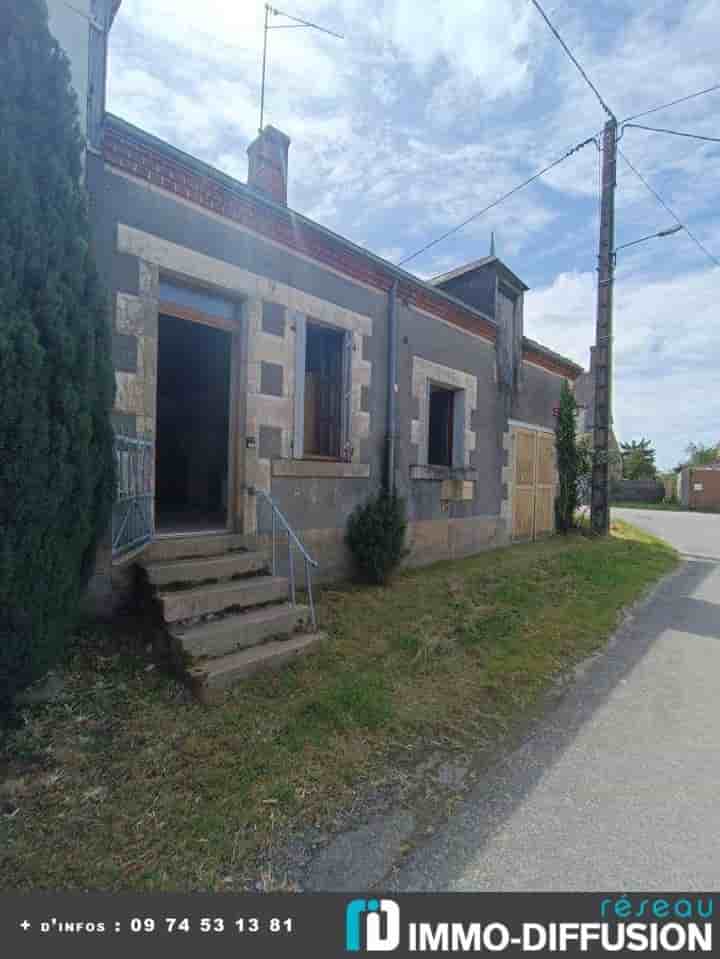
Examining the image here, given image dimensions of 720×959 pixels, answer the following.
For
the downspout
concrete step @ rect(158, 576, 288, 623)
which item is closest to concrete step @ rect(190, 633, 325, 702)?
concrete step @ rect(158, 576, 288, 623)

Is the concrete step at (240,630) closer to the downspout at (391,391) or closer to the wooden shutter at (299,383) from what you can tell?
the wooden shutter at (299,383)

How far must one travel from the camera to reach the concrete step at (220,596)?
11.6 feet

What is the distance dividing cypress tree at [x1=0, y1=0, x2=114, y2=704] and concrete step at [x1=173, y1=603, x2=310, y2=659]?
80cm

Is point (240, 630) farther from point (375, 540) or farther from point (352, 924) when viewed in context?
point (375, 540)

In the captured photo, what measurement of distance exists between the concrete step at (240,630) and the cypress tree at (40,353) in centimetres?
80

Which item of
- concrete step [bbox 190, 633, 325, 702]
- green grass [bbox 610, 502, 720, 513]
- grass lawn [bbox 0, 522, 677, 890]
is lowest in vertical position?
grass lawn [bbox 0, 522, 677, 890]

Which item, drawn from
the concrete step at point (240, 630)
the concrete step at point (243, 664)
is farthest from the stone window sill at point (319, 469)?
the concrete step at point (243, 664)

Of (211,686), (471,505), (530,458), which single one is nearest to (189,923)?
(211,686)

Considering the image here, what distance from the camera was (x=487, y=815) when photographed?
2213 mm

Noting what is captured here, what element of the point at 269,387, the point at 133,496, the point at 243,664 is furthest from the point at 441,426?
the point at 243,664

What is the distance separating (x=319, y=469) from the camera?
18.3 feet

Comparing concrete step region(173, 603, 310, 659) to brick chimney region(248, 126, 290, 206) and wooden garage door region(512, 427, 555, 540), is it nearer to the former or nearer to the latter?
brick chimney region(248, 126, 290, 206)

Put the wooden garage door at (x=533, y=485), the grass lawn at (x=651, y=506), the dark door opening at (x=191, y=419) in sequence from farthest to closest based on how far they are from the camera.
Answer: the grass lawn at (x=651, y=506) → the wooden garage door at (x=533, y=485) → the dark door opening at (x=191, y=419)

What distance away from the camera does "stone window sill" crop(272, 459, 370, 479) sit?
5219mm
